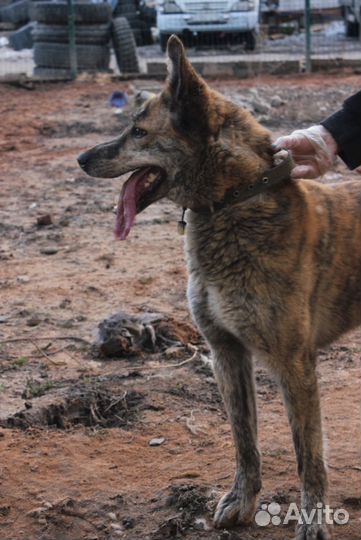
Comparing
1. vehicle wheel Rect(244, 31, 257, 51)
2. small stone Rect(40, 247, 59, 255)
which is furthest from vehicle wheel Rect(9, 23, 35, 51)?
small stone Rect(40, 247, 59, 255)

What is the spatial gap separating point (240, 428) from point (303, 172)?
1218 mm

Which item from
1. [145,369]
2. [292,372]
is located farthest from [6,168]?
[292,372]

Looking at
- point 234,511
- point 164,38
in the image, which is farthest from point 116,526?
point 164,38

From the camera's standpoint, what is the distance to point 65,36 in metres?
18.6

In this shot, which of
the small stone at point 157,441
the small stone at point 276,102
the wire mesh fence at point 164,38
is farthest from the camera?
the wire mesh fence at point 164,38

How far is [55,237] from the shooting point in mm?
9430

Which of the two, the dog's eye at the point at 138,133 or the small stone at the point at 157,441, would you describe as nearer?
the dog's eye at the point at 138,133

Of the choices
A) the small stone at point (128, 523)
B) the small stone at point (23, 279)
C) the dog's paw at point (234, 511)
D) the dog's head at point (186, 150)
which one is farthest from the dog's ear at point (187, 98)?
the small stone at point (23, 279)

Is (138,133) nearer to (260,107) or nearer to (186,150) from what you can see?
(186,150)

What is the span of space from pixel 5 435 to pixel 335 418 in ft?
6.04

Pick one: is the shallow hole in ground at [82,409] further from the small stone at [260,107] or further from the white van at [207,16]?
the white van at [207,16]

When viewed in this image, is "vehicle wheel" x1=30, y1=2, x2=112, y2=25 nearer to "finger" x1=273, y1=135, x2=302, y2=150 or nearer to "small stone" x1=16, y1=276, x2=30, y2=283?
"small stone" x1=16, y1=276, x2=30, y2=283

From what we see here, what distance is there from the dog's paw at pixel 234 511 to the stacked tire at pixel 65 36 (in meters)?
15.0

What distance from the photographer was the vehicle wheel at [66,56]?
1880 cm
